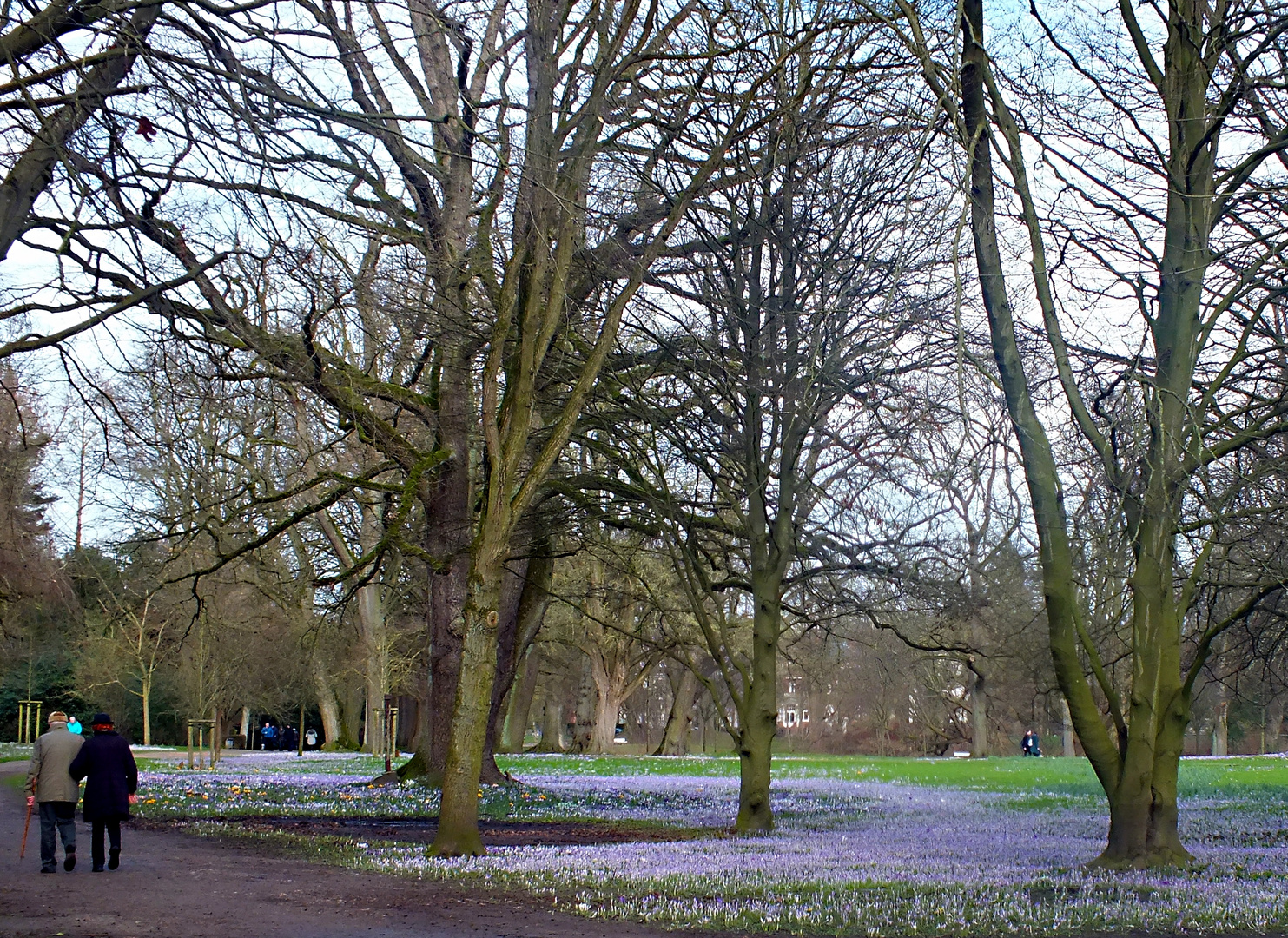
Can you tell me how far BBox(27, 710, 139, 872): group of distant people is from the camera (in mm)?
10781

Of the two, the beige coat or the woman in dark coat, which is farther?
the beige coat

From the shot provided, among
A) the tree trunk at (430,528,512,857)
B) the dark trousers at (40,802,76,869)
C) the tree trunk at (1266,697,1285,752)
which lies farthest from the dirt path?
the tree trunk at (1266,697,1285,752)

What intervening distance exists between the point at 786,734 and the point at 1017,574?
67285 millimetres

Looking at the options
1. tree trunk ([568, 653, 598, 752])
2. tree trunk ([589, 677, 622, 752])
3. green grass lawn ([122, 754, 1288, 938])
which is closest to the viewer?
green grass lawn ([122, 754, 1288, 938])

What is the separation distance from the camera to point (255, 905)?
8.20 meters

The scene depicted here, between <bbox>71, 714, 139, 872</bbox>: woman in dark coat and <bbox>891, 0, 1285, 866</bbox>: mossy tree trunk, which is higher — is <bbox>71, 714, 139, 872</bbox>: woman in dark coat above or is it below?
below

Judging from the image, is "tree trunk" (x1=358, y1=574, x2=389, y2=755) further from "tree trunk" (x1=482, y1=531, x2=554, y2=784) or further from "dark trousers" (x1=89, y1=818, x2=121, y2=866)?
"dark trousers" (x1=89, y1=818, x2=121, y2=866)

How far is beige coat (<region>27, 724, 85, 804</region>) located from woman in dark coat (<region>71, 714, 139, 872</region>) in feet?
0.39

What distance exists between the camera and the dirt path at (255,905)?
23.3 feet

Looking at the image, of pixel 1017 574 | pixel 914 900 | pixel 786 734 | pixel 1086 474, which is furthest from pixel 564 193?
pixel 786 734

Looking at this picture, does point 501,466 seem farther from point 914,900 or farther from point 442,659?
point 442,659

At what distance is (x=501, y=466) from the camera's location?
443 inches

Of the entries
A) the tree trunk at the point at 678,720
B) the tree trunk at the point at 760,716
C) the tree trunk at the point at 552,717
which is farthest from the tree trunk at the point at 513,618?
the tree trunk at the point at 552,717

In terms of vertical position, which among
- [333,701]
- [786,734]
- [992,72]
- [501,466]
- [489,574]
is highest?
[992,72]
